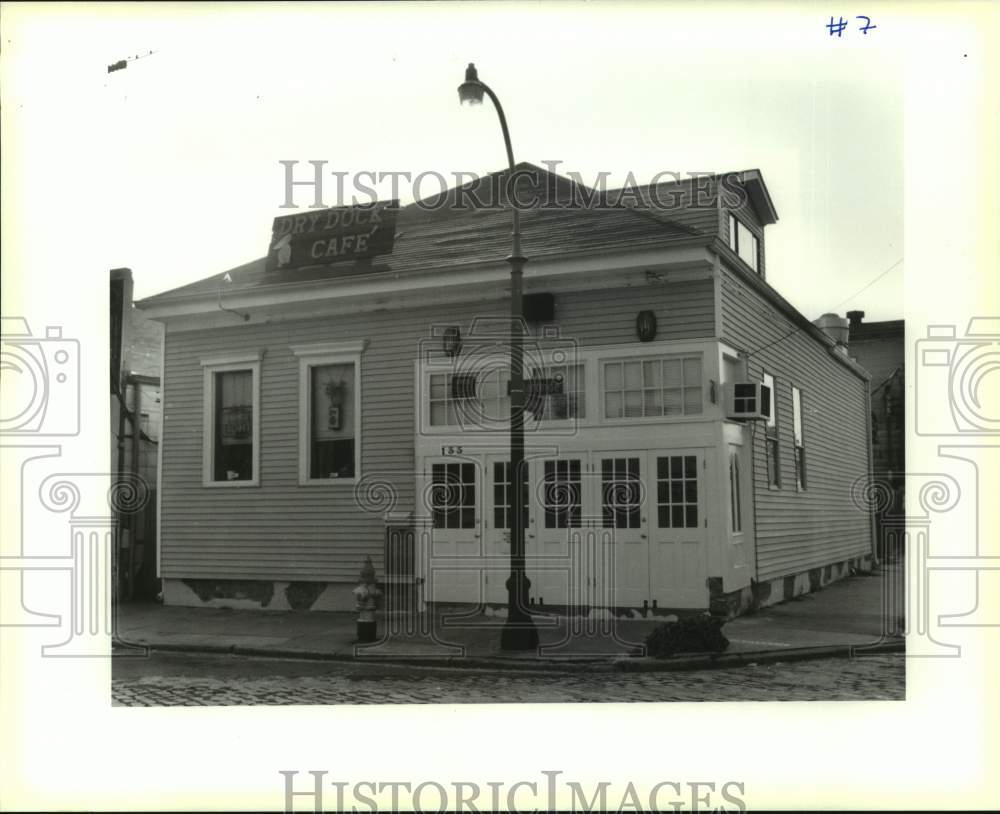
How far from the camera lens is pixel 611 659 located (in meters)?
9.29

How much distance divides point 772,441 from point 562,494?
267cm

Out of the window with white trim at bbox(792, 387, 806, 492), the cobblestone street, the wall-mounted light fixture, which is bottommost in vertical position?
the cobblestone street

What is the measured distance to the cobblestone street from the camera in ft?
27.8

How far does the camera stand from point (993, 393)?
8141 millimetres

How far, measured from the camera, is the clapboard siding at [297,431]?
33.0 feet

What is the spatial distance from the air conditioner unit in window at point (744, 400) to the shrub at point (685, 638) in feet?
6.69

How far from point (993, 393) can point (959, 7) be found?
2946 millimetres

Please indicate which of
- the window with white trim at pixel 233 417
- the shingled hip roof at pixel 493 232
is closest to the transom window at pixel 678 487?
the shingled hip roof at pixel 493 232

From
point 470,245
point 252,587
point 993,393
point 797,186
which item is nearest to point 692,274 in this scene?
point 797,186

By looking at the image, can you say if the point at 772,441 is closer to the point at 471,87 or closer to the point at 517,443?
the point at 517,443

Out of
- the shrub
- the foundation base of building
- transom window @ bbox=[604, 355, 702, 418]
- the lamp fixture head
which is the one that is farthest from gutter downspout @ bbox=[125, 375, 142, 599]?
the foundation base of building

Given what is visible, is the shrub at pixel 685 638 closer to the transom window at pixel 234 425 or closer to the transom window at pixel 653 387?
the transom window at pixel 653 387

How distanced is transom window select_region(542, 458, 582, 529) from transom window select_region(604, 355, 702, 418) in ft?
2.11

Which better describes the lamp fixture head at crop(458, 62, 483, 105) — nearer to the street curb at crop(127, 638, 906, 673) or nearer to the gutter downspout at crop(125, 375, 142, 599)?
the gutter downspout at crop(125, 375, 142, 599)
